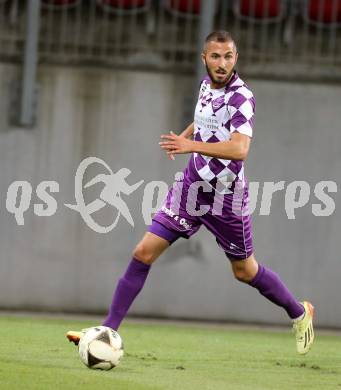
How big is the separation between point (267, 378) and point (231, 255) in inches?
38.7

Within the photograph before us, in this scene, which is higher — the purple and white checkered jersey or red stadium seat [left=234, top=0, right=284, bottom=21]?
red stadium seat [left=234, top=0, right=284, bottom=21]

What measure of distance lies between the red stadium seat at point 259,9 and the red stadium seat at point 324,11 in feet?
0.92

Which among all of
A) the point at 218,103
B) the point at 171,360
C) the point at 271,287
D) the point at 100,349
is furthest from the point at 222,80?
the point at 171,360

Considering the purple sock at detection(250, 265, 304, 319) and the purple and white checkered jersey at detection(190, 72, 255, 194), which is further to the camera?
the purple sock at detection(250, 265, 304, 319)

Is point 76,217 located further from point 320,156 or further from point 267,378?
point 267,378

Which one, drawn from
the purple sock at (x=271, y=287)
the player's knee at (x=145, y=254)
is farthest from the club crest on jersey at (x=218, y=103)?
the purple sock at (x=271, y=287)

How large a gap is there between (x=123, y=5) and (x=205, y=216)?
15.1 ft

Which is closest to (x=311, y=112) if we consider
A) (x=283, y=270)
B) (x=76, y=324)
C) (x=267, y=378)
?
(x=283, y=270)

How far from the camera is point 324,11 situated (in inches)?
464

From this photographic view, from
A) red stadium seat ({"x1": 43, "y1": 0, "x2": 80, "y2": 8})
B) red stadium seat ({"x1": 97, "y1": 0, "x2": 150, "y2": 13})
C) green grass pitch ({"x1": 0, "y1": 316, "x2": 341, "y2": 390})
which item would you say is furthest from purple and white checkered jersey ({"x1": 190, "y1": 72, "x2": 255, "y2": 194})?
red stadium seat ({"x1": 43, "y1": 0, "x2": 80, "y2": 8})

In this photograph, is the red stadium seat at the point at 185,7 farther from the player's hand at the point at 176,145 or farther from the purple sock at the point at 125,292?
the player's hand at the point at 176,145

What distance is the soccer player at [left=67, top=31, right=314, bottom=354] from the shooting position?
7.17 m

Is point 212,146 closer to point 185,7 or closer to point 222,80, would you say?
point 222,80

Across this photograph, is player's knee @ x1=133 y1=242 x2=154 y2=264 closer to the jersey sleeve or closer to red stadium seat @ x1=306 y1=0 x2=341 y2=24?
the jersey sleeve
